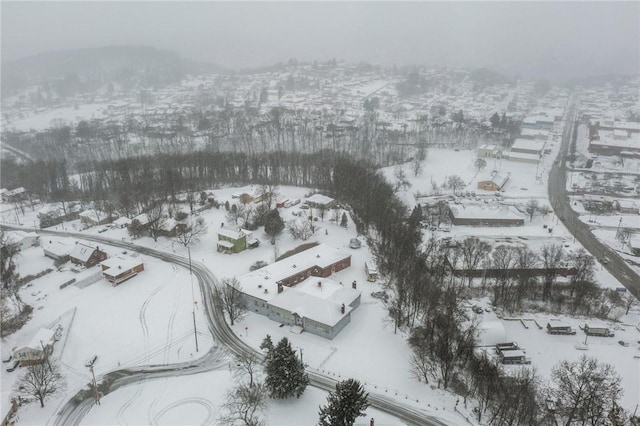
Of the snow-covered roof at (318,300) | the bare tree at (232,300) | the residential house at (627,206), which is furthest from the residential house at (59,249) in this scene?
the residential house at (627,206)

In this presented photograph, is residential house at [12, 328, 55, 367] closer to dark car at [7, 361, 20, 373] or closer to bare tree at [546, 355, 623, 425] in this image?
dark car at [7, 361, 20, 373]

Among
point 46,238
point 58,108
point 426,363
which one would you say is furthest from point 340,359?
point 58,108

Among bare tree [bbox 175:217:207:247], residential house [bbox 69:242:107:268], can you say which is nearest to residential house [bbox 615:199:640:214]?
bare tree [bbox 175:217:207:247]

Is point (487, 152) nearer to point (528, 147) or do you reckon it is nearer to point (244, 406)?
point (528, 147)

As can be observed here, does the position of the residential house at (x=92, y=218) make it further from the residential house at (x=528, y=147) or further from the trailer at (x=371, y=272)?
the residential house at (x=528, y=147)

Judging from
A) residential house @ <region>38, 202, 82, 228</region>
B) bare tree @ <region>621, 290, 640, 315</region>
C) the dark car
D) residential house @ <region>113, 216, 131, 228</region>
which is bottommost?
bare tree @ <region>621, 290, 640, 315</region>
